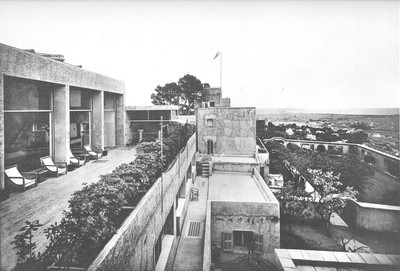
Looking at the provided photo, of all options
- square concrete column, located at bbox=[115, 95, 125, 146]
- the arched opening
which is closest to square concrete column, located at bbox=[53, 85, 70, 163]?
square concrete column, located at bbox=[115, 95, 125, 146]

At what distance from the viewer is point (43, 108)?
30.7ft

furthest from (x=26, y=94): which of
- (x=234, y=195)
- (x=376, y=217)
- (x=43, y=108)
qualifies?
(x=376, y=217)

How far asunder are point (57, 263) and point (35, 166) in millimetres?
7591

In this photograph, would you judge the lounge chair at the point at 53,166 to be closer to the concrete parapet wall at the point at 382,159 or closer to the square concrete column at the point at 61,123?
the square concrete column at the point at 61,123

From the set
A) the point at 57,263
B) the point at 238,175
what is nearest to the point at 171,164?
the point at 57,263

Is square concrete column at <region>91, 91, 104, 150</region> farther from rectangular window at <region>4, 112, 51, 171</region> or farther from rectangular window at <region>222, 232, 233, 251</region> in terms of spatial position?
rectangular window at <region>222, 232, 233, 251</region>

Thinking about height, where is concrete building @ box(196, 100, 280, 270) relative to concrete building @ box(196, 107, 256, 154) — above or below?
below

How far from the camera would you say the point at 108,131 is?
52.0ft

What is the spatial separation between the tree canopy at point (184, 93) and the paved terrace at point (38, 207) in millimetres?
32288

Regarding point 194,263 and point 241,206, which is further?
point 241,206

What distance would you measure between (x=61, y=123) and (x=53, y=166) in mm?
2169

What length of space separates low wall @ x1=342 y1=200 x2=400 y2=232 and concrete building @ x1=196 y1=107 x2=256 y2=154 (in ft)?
32.5

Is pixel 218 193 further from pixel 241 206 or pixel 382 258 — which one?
pixel 382 258

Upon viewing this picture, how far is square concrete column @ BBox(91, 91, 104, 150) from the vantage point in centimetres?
1320
